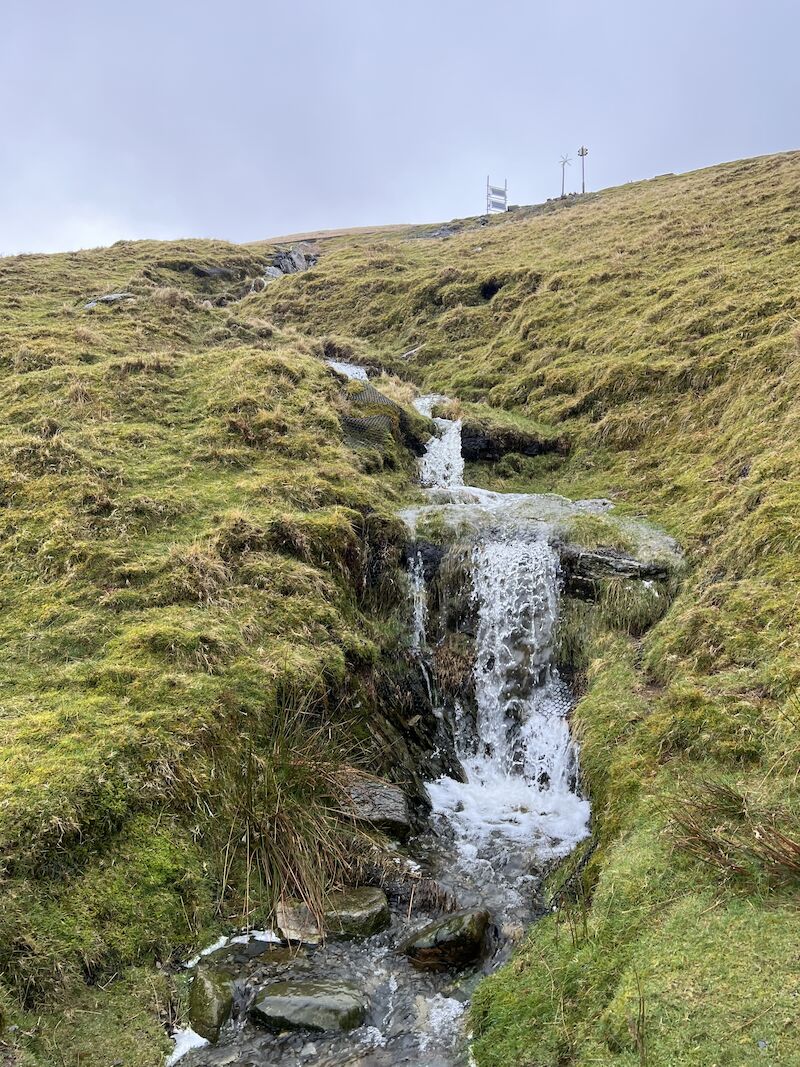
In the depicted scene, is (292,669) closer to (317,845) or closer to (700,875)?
(317,845)

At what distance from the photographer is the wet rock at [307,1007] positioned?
582cm

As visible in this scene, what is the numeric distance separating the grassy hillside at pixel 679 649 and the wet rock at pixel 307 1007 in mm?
1165

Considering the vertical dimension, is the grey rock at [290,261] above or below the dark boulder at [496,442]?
above

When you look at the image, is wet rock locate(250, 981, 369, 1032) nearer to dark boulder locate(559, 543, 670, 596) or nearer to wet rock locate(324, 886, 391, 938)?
wet rock locate(324, 886, 391, 938)

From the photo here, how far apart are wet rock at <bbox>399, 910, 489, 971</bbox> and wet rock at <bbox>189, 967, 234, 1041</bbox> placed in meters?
1.79

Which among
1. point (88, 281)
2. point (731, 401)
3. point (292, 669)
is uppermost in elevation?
point (88, 281)

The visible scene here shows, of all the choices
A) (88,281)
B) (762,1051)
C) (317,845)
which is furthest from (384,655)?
(88,281)

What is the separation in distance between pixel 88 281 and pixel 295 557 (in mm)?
26207

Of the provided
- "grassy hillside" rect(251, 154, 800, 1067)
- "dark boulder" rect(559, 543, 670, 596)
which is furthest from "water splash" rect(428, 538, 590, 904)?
"grassy hillside" rect(251, 154, 800, 1067)

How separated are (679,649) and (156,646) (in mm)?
7067

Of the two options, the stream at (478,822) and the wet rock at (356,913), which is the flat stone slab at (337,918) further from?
the stream at (478,822)

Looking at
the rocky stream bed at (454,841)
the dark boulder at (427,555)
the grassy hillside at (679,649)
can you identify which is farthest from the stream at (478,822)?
the grassy hillside at (679,649)

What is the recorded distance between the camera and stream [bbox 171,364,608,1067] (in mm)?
5758

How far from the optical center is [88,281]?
30.3 meters
